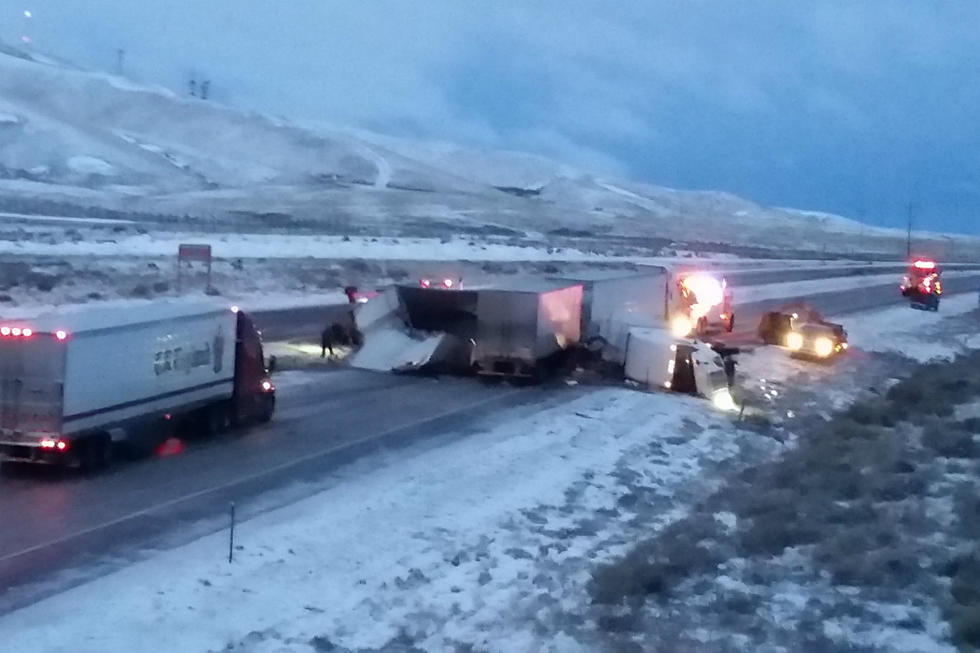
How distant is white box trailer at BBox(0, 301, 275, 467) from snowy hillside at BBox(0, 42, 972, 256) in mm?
65161

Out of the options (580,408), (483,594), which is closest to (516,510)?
(483,594)

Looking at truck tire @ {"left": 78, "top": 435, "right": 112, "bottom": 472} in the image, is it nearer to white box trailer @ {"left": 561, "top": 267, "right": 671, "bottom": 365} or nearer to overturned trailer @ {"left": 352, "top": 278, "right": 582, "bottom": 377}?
overturned trailer @ {"left": 352, "top": 278, "right": 582, "bottom": 377}

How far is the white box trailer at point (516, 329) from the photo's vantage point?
3228 centimetres

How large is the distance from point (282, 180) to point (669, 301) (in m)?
119

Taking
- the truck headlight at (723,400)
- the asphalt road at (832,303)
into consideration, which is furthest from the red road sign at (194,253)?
the truck headlight at (723,400)

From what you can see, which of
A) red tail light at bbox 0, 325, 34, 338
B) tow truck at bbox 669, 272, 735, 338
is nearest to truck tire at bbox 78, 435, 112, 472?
red tail light at bbox 0, 325, 34, 338

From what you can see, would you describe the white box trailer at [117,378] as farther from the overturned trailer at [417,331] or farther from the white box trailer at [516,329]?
the white box trailer at [516,329]

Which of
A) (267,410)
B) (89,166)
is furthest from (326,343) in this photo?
(89,166)

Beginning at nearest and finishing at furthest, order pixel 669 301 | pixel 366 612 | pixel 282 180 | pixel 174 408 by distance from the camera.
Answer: pixel 366 612, pixel 174 408, pixel 669 301, pixel 282 180

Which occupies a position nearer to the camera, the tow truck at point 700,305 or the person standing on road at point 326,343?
the person standing on road at point 326,343

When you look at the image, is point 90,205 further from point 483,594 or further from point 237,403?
point 483,594

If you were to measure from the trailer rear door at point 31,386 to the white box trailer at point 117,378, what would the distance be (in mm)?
14

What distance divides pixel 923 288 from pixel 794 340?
26.4m

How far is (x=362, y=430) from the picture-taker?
24078mm
